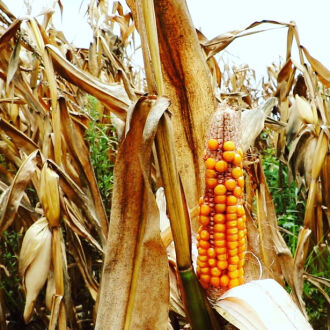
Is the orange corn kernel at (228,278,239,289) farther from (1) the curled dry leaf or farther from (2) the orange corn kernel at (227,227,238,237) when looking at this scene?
(1) the curled dry leaf

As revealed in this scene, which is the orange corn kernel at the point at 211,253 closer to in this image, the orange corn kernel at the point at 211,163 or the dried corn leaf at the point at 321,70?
the orange corn kernel at the point at 211,163

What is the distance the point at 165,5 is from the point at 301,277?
3.97 ft

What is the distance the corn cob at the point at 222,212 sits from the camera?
1.15 metres

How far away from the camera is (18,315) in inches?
94.7

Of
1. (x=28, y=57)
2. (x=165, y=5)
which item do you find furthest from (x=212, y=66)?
(x=165, y=5)

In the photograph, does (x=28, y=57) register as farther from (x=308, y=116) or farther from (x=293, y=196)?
(x=293, y=196)

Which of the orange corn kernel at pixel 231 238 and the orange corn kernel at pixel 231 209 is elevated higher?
the orange corn kernel at pixel 231 209

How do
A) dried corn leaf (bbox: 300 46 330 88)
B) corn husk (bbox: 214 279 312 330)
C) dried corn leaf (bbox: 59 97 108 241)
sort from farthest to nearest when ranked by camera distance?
dried corn leaf (bbox: 300 46 330 88), dried corn leaf (bbox: 59 97 108 241), corn husk (bbox: 214 279 312 330)

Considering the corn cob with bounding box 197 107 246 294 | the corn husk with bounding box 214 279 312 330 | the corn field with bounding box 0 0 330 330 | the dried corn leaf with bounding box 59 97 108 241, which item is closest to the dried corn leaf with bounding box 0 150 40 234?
the corn field with bounding box 0 0 330 330

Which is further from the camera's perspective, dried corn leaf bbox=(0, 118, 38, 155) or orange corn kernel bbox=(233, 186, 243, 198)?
dried corn leaf bbox=(0, 118, 38, 155)

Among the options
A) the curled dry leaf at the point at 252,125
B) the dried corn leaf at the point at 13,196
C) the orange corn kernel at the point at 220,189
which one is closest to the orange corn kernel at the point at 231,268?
the orange corn kernel at the point at 220,189

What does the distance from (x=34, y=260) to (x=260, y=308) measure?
0.88 meters

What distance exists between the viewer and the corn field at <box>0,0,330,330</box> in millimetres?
1057

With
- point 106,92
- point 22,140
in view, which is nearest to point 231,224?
point 106,92
